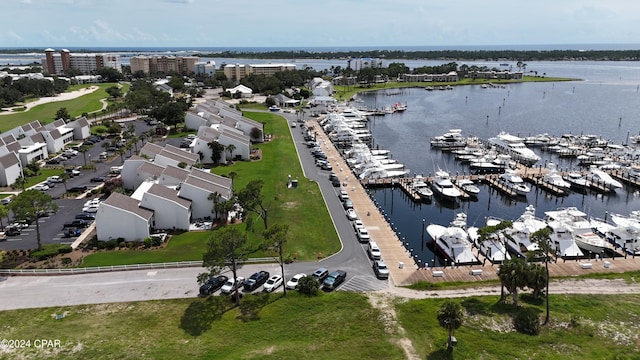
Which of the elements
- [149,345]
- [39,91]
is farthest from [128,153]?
A: [39,91]

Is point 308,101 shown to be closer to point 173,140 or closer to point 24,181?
point 173,140

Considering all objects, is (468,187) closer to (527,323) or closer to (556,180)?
(556,180)

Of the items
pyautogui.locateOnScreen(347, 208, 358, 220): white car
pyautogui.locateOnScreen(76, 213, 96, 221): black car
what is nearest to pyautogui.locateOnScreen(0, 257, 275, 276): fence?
pyautogui.locateOnScreen(76, 213, 96, 221): black car

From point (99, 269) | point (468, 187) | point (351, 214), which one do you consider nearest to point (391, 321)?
point (351, 214)

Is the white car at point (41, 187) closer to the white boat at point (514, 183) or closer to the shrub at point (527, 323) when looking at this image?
the shrub at point (527, 323)

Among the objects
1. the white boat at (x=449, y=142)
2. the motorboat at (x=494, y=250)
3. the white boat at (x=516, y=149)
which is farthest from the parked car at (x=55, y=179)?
the white boat at (x=516, y=149)

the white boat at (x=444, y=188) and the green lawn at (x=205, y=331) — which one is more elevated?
the white boat at (x=444, y=188)
